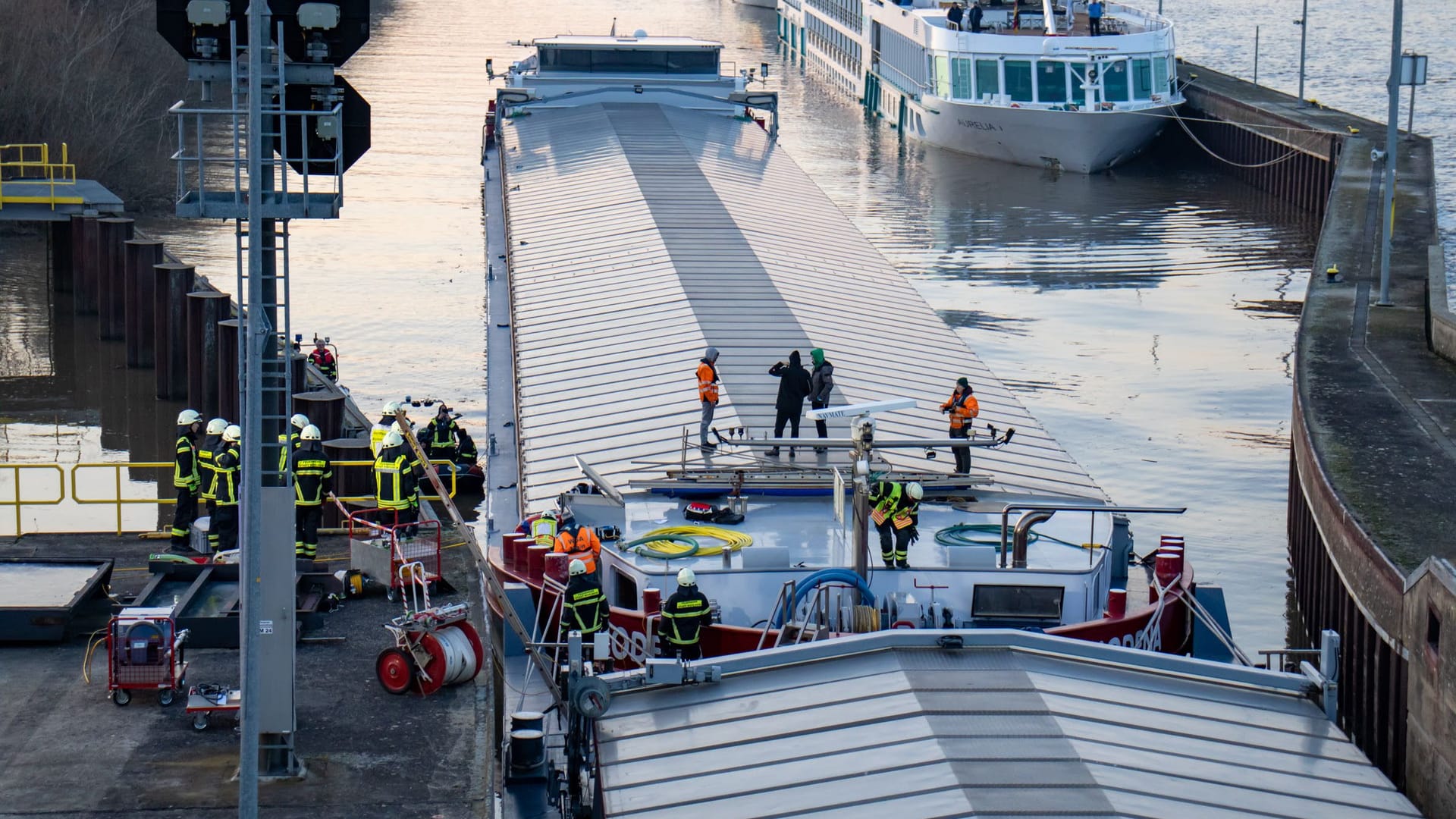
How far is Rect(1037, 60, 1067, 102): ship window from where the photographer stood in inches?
2665

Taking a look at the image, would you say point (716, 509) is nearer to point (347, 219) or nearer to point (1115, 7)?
point (347, 219)

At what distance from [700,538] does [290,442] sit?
6166mm

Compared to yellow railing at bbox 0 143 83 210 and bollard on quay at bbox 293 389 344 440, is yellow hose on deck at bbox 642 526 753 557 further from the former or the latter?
yellow railing at bbox 0 143 83 210

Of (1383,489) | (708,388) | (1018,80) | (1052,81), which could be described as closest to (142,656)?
(708,388)

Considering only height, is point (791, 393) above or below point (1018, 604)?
above

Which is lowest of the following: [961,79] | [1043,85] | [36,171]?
[36,171]

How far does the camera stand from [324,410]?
30.0 meters

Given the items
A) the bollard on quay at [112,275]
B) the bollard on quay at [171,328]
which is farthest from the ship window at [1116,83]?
the bollard on quay at [171,328]

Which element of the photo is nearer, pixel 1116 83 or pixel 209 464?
pixel 209 464

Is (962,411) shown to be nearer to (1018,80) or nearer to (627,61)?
(627,61)

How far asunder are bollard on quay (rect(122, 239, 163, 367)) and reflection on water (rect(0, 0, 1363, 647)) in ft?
2.07

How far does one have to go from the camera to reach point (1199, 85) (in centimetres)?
7600

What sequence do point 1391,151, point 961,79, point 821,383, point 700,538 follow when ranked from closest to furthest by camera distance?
point 700,538 < point 821,383 < point 1391,151 < point 961,79

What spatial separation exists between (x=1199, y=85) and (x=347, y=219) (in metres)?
37.3
